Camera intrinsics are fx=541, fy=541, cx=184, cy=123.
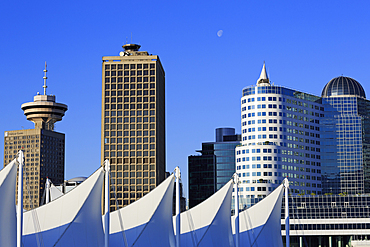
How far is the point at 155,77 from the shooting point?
193 metres

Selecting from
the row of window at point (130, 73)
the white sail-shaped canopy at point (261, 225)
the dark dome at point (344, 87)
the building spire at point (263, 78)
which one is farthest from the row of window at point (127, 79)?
the white sail-shaped canopy at point (261, 225)

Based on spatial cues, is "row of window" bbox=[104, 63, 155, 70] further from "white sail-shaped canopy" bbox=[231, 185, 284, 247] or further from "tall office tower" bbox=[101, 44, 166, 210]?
"white sail-shaped canopy" bbox=[231, 185, 284, 247]

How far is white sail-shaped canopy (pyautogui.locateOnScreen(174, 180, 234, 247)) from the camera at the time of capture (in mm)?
62750

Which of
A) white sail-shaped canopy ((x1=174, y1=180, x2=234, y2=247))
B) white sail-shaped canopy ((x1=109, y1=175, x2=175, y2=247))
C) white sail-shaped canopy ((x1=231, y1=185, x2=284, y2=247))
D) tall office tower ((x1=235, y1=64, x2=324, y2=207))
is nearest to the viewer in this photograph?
white sail-shaped canopy ((x1=109, y1=175, x2=175, y2=247))

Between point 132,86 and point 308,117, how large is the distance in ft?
206

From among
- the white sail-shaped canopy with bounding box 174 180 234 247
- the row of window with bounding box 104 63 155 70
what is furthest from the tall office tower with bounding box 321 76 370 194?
the white sail-shaped canopy with bounding box 174 180 234 247

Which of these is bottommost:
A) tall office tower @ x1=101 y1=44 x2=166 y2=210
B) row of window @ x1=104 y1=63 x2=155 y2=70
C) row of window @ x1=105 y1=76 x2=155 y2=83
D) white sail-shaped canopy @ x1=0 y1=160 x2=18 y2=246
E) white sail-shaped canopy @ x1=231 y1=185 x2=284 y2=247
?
white sail-shaped canopy @ x1=231 y1=185 x2=284 y2=247

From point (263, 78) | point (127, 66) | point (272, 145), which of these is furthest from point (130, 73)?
point (272, 145)

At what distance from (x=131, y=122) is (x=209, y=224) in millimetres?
133486

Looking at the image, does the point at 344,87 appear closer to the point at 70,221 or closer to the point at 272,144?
the point at 272,144

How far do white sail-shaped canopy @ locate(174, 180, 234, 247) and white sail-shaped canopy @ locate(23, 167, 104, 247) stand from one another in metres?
14.3

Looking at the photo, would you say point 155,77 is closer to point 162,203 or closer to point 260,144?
point 260,144

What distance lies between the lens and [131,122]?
194m

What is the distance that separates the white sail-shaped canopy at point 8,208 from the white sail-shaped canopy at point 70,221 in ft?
16.5
